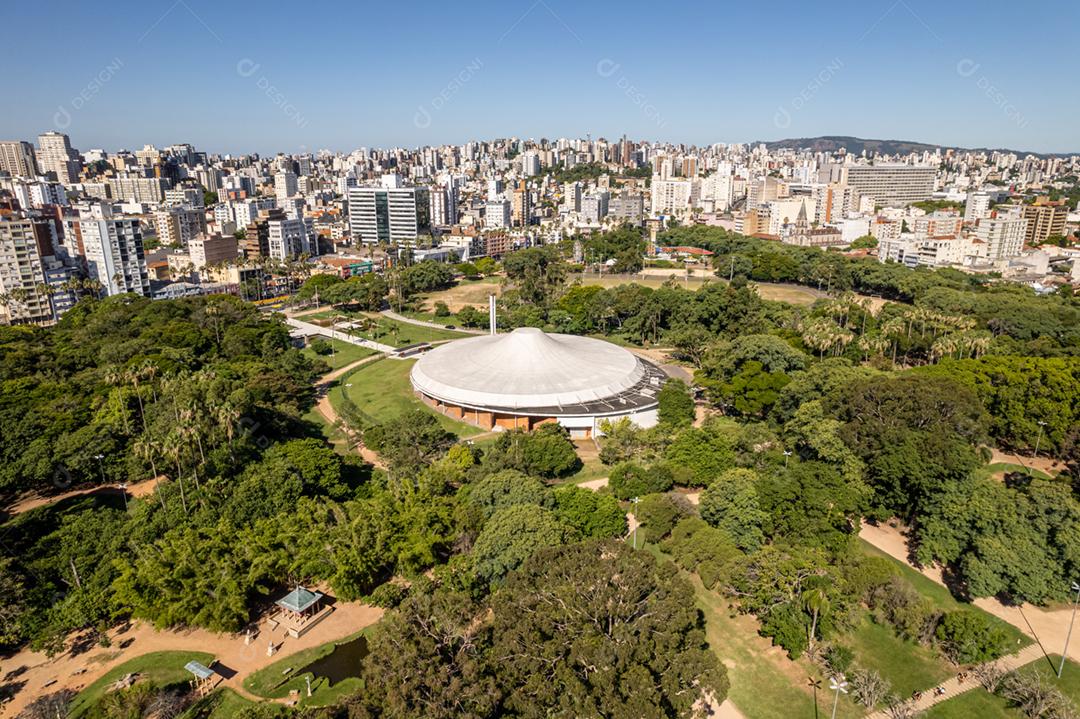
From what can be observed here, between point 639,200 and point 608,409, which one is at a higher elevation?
point 639,200

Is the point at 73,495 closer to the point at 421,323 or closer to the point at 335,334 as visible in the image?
the point at 335,334

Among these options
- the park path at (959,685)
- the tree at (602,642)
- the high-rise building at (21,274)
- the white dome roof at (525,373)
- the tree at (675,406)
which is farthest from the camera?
the high-rise building at (21,274)

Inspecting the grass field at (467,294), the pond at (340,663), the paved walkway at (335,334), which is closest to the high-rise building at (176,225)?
the grass field at (467,294)

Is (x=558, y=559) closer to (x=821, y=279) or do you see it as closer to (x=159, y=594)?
(x=159, y=594)

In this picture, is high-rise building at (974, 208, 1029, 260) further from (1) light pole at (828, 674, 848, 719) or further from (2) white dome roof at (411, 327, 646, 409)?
(1) light pole at (828, 674, 848, 719)

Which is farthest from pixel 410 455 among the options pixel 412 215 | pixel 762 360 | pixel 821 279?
pixel 412 215

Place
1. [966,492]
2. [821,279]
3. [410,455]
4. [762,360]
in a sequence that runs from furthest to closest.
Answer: [821,279] → [762,360] → [410,455] → [966,492]

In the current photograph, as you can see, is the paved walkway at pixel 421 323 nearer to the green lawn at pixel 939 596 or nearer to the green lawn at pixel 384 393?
the green lawn at pixel 384 393
